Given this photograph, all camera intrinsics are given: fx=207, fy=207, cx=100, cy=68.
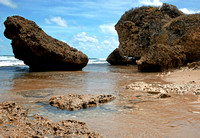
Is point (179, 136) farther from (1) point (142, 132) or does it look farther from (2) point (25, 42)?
(2) point (25, 42)

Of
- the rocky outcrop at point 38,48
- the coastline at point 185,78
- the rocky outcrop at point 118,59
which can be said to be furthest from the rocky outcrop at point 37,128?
the rocky outcrop at point 118,59

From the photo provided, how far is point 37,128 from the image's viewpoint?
7.64ft

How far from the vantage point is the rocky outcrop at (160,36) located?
1095 centimetres

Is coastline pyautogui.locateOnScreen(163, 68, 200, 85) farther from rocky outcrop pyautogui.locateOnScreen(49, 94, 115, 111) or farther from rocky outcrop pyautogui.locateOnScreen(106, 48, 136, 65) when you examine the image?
rocky outcrop pyautogui.locateOnScreen(106, 48, 136, 65)

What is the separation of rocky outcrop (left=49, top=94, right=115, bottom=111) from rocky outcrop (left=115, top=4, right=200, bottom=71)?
757 cm

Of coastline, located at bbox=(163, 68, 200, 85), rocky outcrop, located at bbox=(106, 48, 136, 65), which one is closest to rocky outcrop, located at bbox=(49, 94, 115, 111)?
coastline, located at bbox=(163, 68, 200, 85)

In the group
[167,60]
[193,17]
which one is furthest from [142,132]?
[193,17]

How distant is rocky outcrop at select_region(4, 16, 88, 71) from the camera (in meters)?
10.9

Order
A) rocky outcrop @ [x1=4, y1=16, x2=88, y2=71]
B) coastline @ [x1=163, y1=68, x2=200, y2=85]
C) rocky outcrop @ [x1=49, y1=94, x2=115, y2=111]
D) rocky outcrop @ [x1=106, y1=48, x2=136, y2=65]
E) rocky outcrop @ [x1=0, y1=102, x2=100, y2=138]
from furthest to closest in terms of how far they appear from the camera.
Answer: rocky outcrop @ [x1=106, y1=48, x2=136, y2=65] < rocky outcrop @ [x1=4, y1=16, x2=88, y2=71] < coastline @ [x1=163, y1=68, x2=200, y2=85] < rocky outcrop @ [x1=49, y1=94, x2=115, y2=111] < rocky outcrop @ [x1=0, y1=102, x2=100, y2=138]

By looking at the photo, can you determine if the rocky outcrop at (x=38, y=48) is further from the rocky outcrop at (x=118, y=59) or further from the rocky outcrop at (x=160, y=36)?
the rocky outcrop at (x=118, y=59)

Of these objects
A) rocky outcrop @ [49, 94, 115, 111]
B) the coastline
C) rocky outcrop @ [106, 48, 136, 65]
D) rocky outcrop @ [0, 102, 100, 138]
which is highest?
rocky outcrop @ [106, 48, 136, 65]

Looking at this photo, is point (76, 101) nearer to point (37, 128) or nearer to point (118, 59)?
point (37, 128)

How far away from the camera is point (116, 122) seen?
2.65 meters

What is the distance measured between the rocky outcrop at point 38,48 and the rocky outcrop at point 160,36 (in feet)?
13.0
